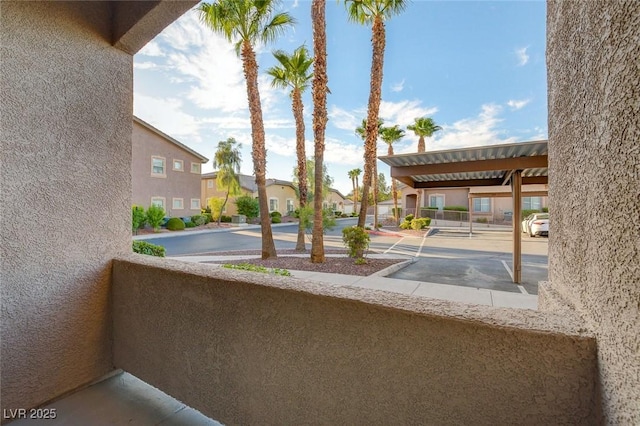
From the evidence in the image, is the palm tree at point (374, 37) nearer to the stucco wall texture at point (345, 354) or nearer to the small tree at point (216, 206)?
the stucco wall texture at point (345, 354)

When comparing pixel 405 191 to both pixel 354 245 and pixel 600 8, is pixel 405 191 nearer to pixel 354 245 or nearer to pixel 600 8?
pixel 354 245

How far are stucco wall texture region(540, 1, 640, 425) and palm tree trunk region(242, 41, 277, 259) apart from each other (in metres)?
8.43

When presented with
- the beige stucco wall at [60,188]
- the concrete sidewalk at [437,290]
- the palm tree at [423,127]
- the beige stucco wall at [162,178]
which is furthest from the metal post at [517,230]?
the beige stucco wall at [162,178]

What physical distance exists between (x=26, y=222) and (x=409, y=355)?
2.60m

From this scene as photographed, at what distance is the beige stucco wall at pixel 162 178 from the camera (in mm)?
18391

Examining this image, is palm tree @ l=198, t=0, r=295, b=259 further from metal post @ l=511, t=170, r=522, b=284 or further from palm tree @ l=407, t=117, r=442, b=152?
palm tree @ l=407, t=117, r=442, b=152

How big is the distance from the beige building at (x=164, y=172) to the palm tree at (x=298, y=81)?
11.7m

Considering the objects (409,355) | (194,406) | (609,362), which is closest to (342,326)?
(409,355)

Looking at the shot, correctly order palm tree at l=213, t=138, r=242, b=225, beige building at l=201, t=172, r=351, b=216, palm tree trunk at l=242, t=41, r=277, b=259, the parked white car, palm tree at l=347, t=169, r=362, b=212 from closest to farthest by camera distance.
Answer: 1. palm tree trunk at l=242, t=41, r=277, b=259
2. the parked white car
3. palm tree at l=213, t=138, r=242, b=225
4. beige building at l=201, t=172, r=351, b=216
5. palm tree at l=347, t=169, r=362, b=212

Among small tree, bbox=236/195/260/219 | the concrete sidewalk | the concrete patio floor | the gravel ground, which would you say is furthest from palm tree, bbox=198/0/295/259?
small tree, bbox=236/195/260/219

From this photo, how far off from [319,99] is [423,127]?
1598cm

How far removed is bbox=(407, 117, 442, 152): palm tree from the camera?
2142 cm

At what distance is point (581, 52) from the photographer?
1.02 metres

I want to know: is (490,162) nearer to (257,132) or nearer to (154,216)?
(257,132)
